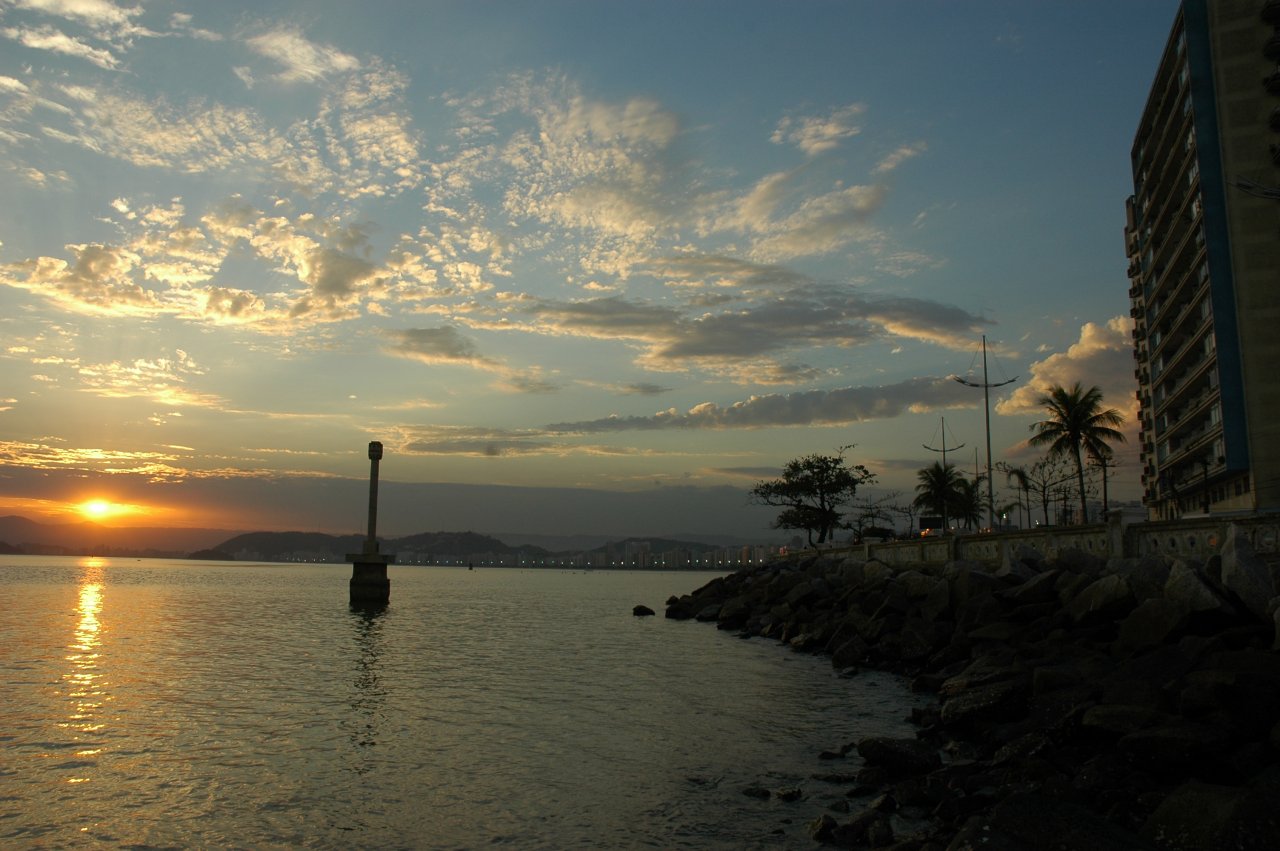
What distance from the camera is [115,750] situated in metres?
17.0

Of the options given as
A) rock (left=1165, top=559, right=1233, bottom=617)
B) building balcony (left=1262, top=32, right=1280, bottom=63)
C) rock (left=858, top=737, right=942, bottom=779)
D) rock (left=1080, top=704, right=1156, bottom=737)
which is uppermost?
building balcony (left=1262, top=32, right=1280, bottom=63)

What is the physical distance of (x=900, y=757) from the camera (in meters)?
14.3

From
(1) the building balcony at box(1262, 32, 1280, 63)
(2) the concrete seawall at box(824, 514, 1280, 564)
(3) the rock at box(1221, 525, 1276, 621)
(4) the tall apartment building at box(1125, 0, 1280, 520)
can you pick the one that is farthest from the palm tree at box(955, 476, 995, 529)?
(3) the rock at box(1221, 525, 1276, 621)

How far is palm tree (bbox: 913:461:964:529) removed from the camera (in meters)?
94.7

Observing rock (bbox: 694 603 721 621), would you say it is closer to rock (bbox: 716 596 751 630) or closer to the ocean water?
rock (bbox: 716 596 751 630)

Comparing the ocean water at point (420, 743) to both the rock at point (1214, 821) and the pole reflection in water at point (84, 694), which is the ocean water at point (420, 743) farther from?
the rock at point (1214, 821)

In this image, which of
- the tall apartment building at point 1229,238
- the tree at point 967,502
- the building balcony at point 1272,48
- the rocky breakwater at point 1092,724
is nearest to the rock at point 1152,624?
the rocky breakwater at point 1092,724

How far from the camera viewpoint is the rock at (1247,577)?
17172mm

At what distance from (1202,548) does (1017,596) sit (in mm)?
4780

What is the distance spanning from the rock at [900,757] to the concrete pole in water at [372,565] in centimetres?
5477

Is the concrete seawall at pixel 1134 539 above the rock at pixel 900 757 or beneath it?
above

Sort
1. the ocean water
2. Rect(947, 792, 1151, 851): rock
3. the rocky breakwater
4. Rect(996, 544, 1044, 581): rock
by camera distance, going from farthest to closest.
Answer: Rect(996, 544, 1044, 581): rock
the ocean water
the rocky breakwater
Rect(947, 792, 1151, 851): rock

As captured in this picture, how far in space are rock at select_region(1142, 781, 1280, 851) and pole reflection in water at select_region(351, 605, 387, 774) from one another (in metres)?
12.4

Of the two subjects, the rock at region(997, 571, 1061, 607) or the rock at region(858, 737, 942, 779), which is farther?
the rock at region(997, 571, 1061, 607)
